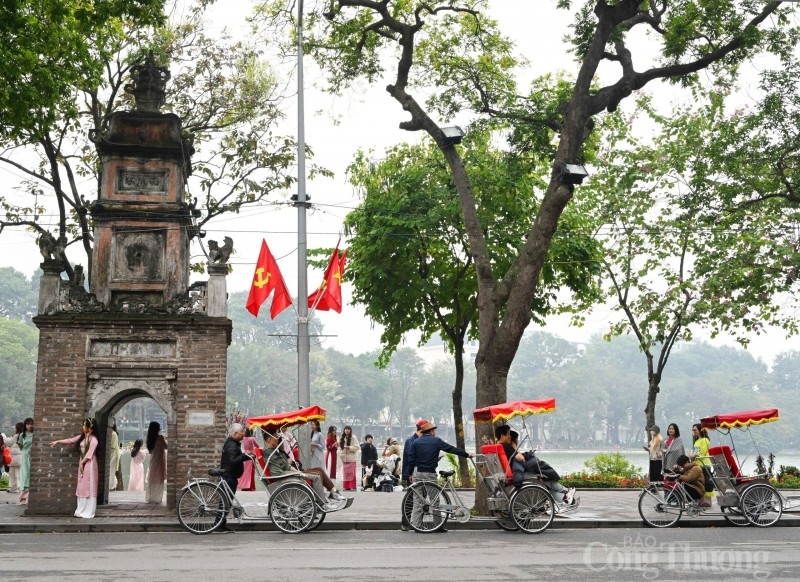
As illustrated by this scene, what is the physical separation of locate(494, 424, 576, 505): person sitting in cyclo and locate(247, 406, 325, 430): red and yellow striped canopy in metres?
3.14

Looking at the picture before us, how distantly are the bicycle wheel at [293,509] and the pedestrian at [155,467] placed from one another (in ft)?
21.8

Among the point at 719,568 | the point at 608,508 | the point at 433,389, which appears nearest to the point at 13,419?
the point at 433,389

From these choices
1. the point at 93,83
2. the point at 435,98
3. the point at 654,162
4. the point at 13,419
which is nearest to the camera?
the point at 93,83

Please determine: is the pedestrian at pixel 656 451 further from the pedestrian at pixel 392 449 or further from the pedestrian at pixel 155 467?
the pedestrian at pixel 155 467

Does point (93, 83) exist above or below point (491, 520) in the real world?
above

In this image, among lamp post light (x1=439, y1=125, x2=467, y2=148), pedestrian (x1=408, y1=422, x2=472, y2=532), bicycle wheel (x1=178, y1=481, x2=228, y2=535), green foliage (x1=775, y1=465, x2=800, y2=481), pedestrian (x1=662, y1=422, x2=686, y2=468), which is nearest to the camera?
bicycle wheel (x1=178, y1=481, x2=228, y2=535)

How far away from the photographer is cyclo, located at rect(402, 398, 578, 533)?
51.4 ft

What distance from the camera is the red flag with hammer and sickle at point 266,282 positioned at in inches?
838

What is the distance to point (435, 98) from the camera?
69.2 feet

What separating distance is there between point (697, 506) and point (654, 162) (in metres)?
17.0

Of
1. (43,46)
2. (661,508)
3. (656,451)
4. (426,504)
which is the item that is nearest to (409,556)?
(426,504)

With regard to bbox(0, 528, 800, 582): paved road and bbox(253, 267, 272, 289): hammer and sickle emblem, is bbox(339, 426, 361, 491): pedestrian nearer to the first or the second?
bbox(253, 267, 272, 289): hammer and sickle emblem

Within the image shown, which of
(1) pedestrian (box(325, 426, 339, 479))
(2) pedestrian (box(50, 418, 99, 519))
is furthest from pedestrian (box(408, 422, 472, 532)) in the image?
(1) pedestrian (box(325, 426, 339, 479))

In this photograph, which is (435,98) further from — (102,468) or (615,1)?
(102,468)
